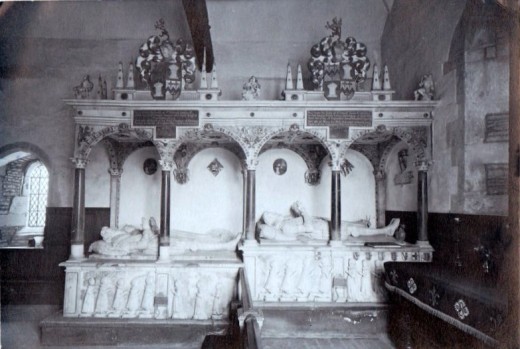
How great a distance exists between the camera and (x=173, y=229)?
8883 mm

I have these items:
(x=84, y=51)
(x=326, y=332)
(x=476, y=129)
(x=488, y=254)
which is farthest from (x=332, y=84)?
(x=84, y=51)

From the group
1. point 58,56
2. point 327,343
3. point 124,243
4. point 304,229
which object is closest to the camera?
point 327,343

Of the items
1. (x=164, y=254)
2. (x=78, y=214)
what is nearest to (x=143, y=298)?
(x=164, y=254)

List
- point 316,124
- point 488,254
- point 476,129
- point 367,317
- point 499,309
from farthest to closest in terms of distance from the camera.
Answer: point 316,124, point 367,317, point 476,129, point 488,254, point 499,309

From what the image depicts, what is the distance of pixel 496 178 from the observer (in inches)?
214

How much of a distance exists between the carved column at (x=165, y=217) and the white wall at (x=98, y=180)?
246cm

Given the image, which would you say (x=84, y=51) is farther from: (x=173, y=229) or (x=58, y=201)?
(x=173, y=229)

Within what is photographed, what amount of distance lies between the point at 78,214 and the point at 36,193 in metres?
4.08

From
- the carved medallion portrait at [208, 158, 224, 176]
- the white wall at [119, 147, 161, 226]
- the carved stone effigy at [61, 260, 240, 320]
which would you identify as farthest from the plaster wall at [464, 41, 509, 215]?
the white wall at [119, 147, 161, 226]

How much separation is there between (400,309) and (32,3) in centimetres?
1095

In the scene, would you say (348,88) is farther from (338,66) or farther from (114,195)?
(114,195)

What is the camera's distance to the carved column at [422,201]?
23.4 feet

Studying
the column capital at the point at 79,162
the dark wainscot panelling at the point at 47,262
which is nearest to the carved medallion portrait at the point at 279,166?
the dark wainscot panelling at the point at 47,262

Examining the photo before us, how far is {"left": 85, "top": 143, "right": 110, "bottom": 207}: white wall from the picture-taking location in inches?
357
